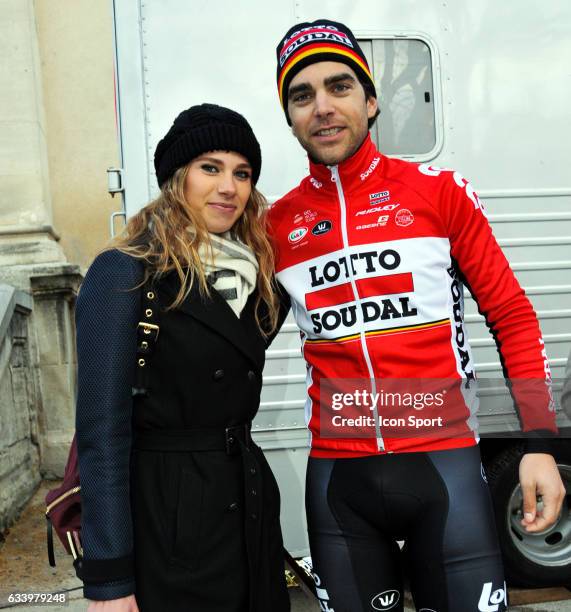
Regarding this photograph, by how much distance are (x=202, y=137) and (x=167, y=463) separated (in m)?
0.88

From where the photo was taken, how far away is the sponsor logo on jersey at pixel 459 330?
1.86 m

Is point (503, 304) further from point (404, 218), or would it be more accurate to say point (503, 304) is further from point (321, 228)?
point (321, 228)

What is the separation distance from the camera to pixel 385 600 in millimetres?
1791

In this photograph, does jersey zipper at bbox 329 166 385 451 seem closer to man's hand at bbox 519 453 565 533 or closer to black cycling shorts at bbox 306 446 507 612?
black cycling shorts at bbox 306 446 507 612

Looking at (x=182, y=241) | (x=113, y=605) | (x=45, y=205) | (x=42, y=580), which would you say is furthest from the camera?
(x=45, y=205)

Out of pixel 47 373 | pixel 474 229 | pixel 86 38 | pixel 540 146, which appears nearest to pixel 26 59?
pixel 86 38

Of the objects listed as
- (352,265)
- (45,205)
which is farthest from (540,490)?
(45,205)

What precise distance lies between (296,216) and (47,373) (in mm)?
4718

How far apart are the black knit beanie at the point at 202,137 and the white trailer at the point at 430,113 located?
133 cm

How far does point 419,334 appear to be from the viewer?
1.82 meters

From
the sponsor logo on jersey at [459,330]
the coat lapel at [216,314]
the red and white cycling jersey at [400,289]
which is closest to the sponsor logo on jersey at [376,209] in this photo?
the red and white cycling jersey at [400,289]

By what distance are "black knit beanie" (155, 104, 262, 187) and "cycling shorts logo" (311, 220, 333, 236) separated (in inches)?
11.4

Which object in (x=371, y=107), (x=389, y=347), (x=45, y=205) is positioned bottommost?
(x=389, y=347)

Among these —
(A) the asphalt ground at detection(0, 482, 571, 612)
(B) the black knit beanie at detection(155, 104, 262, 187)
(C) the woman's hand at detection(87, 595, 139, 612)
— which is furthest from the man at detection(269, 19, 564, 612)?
(A) the asphalt ground at detection(0, 482, 571, 612)
